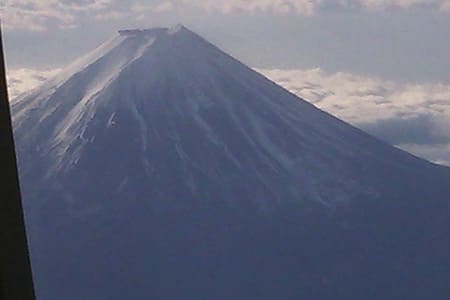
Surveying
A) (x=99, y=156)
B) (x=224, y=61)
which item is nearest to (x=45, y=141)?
(x=99, y=156)

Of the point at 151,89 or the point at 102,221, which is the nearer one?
the point at 102,221

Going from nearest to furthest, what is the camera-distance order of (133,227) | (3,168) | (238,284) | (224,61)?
(3,168) < (238,284) < (133,227) < (224,61)

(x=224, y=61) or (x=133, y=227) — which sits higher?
(x=224, y=61)

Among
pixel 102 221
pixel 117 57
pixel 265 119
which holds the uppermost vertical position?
pixel 117 57

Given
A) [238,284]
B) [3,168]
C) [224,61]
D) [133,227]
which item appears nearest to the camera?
[3,168]

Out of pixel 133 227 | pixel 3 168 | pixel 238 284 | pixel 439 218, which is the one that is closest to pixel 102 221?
pixel 133 227

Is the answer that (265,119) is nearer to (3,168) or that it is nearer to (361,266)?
(361,266)
